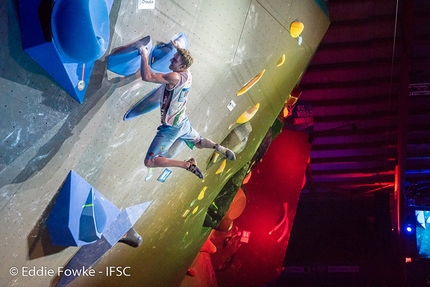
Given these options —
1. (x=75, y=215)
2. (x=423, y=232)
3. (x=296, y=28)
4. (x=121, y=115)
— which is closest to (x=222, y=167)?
(x=296, y=28)

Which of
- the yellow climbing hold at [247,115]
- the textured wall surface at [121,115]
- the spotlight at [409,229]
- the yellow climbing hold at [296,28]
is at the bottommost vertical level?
the textured wall surface at [121,115]

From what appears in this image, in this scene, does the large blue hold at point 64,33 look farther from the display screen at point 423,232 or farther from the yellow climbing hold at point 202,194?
the display screen at point 423,232

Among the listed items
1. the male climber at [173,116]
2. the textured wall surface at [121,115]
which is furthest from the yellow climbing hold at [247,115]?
the male climber at [173,116]

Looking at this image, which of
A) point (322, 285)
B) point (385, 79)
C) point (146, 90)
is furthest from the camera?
point (322, 285)

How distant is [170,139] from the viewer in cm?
264

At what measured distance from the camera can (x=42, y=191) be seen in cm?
216

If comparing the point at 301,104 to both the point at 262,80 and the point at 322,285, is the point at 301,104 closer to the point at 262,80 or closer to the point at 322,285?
the point at 262,80

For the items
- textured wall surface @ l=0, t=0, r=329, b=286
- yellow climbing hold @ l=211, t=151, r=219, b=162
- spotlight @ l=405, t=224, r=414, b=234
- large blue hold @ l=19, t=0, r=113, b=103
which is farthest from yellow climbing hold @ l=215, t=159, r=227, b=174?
spotlight @ l=405, t=224, r=414, b=234

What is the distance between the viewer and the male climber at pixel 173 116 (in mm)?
2287

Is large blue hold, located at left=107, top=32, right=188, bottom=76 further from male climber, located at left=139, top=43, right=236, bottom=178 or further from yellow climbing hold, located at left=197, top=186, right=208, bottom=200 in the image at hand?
yellow climbing hold, located at left=197, top=186, right=208, bottom=200

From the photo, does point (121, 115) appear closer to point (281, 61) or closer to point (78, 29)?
point (78, 29)

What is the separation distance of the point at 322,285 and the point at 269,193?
6059 mm

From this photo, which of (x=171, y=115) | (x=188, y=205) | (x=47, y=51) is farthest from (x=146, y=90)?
(x=188, y=205)

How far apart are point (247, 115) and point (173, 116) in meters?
1.24
